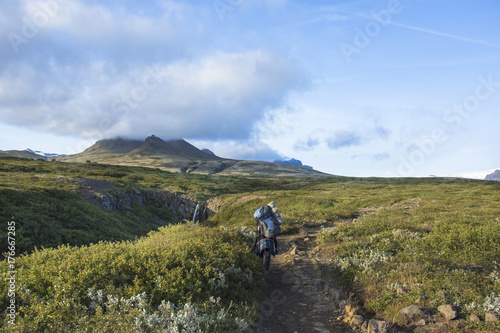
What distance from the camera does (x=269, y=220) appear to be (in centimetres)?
1137

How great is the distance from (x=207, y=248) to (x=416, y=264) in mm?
6680

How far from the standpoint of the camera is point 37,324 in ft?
17.5

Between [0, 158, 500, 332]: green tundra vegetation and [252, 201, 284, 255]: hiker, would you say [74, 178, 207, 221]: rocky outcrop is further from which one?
[252, 201, 284, 255]: hiker

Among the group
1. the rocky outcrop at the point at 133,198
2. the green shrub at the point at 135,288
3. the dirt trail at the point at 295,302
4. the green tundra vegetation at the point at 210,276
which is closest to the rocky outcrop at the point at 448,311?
the green tundra vegetation at the point at 210,276

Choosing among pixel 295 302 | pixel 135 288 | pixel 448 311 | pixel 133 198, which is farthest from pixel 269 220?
pixel 133 198

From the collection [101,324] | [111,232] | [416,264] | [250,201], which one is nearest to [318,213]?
[250,201]

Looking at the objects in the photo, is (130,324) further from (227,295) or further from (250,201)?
(250,201)

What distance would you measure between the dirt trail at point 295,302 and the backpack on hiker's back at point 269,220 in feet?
5.56

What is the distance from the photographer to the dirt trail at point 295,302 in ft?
23.8

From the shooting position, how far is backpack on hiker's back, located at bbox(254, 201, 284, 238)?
11.2 meters

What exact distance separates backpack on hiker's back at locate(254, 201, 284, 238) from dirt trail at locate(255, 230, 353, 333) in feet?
5.56

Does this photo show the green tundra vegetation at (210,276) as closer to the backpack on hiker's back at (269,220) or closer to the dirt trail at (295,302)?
the dirt trail at (295,302)

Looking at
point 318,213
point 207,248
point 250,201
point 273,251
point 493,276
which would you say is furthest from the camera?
point 250,201

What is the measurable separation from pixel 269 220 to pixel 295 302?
3.36 meters
